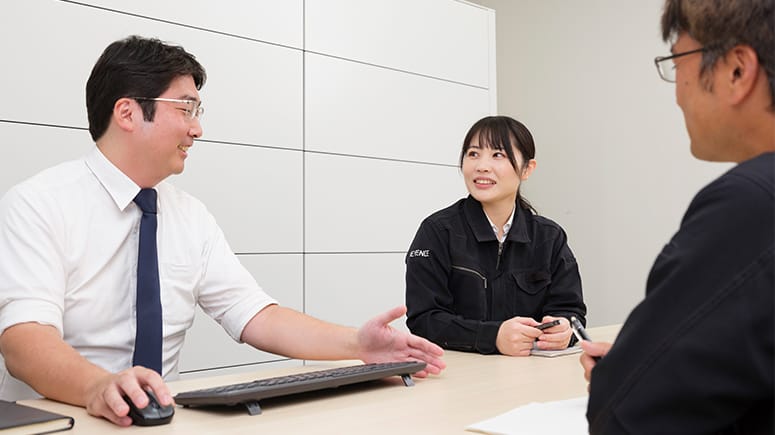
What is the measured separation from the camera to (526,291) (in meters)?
2.12

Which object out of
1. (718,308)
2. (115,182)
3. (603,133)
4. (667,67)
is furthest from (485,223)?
(603,133)

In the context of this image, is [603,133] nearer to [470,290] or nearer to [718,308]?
[470,290]

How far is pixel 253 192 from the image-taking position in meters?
3.00

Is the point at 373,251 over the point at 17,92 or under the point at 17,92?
under

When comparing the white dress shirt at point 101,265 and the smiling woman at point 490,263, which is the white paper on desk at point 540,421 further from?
the white dress shirt at point 101,265

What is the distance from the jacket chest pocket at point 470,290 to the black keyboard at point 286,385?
0.70m

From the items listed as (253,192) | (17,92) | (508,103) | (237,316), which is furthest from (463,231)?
(508,103)

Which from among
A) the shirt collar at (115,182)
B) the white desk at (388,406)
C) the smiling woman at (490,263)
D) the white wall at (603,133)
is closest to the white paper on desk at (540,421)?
the white desk at (388,406)

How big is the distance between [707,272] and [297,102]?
2.64 meters

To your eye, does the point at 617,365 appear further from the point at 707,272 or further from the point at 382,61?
the point at 382,61

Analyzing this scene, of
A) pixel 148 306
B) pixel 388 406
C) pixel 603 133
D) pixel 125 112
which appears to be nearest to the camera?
pixel 388 406

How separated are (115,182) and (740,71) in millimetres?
1454

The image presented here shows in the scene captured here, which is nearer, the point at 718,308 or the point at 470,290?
the point at 718,308

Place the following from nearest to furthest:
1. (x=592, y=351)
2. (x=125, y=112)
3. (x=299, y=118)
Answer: (x=592, y=351) → (x=125, y=112) → (x=299, y=118)
